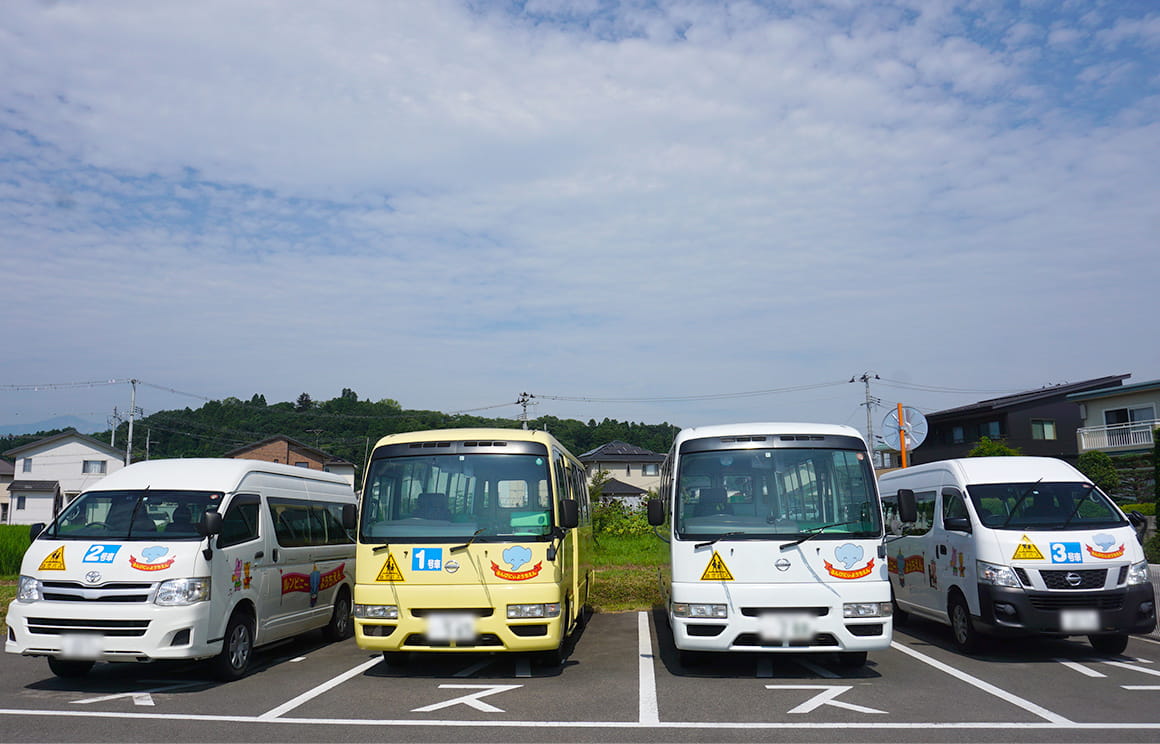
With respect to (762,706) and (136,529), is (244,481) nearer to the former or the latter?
(136,529)

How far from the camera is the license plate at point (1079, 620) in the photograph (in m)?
8.43

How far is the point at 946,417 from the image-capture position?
4078 centimetres

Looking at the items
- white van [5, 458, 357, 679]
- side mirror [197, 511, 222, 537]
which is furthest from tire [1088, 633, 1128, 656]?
side mirror [197, 511, 222, 537]

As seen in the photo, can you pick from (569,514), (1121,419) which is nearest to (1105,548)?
(569,514)

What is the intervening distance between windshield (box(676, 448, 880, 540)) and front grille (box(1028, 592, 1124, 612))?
2123mm

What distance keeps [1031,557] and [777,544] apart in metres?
3.00

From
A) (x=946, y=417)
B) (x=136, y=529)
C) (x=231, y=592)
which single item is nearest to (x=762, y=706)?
(x=231, y=592)

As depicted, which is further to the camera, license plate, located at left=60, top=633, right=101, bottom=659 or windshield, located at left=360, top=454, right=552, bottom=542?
windshield, located at left=360, top=454, right=552, bottom=542

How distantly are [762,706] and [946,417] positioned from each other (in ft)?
123

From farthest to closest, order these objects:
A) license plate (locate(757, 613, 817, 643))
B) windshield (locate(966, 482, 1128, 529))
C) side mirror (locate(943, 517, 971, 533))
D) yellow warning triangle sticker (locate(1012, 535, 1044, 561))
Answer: side mirror (locate(943, 517, 971, 533)), windshield (locate(966, 482, 1128, 529)), yellow warning triangle sticker (locate(1012, 535, 1044, 561)), license plate (locate(757, 613, 817, 643))

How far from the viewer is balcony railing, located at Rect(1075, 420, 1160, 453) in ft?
102

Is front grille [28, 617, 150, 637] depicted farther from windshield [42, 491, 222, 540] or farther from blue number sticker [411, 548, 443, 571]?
blue number sticker [411, 548, 443, 571]

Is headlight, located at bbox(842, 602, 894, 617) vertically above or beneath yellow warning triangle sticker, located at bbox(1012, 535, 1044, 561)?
beneath

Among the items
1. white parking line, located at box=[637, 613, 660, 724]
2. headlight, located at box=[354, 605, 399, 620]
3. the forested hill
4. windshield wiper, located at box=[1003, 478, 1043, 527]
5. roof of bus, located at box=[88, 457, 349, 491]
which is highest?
the forested hill
